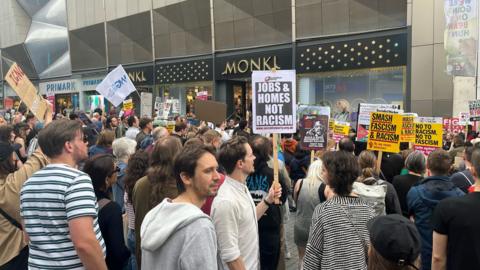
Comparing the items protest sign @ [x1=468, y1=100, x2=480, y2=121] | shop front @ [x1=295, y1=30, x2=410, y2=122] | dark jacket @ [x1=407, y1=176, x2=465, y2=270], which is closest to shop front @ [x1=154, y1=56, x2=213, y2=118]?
shop front @ [x1=295, y1=30, x2=410, y2=122]

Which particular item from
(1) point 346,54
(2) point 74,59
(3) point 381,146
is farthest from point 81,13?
(3) point 381,146

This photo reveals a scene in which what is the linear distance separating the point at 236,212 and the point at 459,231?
1.64 m

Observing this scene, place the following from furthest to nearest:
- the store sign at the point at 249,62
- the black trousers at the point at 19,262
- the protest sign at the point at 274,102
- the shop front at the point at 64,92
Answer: the shop front at the point at 64,92
the store sign at the point at 249,62
the protest sign at the point at 274,102
the black trousers at the point at 19,262

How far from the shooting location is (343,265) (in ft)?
9.89

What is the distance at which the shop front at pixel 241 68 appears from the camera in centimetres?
2008

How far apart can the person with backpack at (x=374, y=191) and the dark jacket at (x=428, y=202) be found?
9.3 inches

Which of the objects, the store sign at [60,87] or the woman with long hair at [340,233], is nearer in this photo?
the woman with long hair at [340,233]

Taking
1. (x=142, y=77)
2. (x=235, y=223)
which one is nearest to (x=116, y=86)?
(x=235, y=223)

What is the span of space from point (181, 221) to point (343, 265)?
4.54 feet

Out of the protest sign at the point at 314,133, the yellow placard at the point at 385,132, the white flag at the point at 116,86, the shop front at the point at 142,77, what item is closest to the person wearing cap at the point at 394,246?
the yellow placard at the point at 385,132

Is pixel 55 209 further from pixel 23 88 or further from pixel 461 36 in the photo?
pixel 461 36

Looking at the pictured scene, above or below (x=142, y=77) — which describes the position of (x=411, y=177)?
below

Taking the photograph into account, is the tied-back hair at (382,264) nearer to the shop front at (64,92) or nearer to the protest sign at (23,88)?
the protest sign at (23,88)

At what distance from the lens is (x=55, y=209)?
2703 mm
